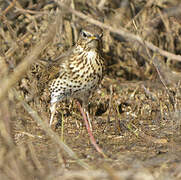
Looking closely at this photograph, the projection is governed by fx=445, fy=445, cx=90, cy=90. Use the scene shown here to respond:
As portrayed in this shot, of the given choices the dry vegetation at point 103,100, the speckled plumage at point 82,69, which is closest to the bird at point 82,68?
the speckled plumage at point 82,69

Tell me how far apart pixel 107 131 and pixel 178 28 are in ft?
8.31

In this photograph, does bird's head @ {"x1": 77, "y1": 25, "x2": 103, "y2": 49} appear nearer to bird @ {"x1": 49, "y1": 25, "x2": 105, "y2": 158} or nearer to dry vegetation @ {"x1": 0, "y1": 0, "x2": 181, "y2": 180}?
bird @ {"x1": 49, "y1": 25, "x2": 105, "y2": 158}

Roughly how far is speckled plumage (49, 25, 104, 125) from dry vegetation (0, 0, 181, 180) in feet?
0.77

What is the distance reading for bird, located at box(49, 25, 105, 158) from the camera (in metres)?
4.99

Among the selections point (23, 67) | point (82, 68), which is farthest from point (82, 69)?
point (23, 67)

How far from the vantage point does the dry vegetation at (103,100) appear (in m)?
2.99

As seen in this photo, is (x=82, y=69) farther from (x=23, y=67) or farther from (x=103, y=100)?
(x=23, y=67)

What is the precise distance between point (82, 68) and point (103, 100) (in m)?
1.07

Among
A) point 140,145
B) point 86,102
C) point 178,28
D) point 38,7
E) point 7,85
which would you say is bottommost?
point 140,145

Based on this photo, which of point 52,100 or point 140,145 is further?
point 52,100

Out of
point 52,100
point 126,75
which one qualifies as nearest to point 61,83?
point 52,100

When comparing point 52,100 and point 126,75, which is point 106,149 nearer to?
point 52,100

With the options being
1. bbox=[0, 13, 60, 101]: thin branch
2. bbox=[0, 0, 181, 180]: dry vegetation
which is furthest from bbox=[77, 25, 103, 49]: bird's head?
bbox=[0, 13, 60, 101]: thin branch

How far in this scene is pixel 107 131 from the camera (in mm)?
5137
